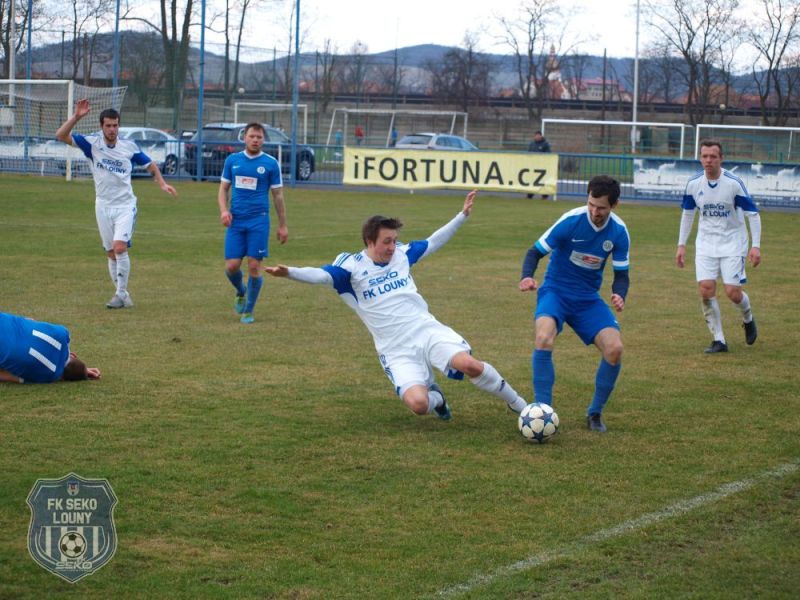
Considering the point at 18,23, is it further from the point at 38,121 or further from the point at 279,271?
the point at 279,271

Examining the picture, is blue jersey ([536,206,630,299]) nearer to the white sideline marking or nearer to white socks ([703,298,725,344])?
the white sideline marking

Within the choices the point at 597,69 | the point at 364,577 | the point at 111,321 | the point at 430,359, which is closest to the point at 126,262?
the point at 111,321

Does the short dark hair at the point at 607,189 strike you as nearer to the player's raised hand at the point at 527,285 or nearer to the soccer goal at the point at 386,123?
the player's raised hand at the point at 527,285

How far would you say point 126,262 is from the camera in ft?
40.4

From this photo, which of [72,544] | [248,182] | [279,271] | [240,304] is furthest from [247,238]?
[72,544]

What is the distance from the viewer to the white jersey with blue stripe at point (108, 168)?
1257 centimetres

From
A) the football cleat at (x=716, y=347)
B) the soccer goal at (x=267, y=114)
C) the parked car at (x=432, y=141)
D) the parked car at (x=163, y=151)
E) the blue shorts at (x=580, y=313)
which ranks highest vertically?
the soccer goal at (x=267, y=114)

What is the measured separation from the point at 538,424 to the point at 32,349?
12.2 ft

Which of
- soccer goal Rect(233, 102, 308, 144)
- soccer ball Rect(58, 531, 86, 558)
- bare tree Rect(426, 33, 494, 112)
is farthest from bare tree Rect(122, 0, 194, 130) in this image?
soccer ball Rect(58, 531, 86, 558)

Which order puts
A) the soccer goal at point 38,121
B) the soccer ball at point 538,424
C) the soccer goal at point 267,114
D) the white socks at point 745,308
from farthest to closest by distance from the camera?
the soccer goal at point 267,114 < the soccer goal at point 38,121 < the white socks at point 745,308 < the soccer ball at point 538,424

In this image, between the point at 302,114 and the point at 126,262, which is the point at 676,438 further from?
the point at 302,114

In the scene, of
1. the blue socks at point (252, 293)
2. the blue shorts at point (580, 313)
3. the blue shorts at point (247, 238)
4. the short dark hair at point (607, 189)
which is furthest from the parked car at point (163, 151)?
the short dark hair at point (607, 189)

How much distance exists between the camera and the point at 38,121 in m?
33.3

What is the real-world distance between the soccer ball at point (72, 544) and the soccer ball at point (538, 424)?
341cm
